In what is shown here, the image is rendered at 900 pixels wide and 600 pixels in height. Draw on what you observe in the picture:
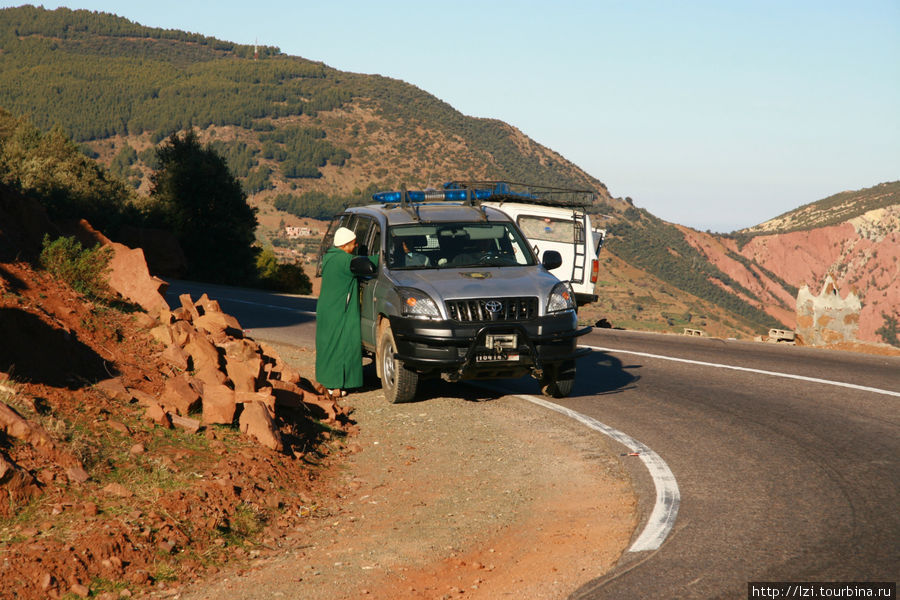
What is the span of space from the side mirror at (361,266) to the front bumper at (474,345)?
88 centimetres

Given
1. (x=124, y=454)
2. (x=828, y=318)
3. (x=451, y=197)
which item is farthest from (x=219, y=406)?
(x=828, y=318)

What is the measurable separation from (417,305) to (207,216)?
33.4 meters

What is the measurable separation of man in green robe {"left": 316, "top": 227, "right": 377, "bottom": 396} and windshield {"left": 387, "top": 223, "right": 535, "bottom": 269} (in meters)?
0.57

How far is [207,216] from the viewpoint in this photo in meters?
40.6

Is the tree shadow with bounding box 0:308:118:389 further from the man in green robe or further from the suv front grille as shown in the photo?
the suv front grille

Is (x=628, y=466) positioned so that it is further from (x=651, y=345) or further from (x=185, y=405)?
(x=651, y=345)

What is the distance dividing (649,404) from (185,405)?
533 centimetres

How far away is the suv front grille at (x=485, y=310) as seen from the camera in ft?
30.3

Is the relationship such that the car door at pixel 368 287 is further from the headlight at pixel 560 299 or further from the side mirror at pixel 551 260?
the headlight at pixel 560 299

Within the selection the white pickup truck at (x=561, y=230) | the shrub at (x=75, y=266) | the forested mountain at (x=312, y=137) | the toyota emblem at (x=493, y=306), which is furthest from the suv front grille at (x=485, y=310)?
the forested mountain at (x=312, y=137)

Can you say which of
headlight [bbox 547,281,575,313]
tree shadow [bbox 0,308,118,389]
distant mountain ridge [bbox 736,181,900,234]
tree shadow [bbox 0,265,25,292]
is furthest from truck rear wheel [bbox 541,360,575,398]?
distant mountain ridge [bbox 736,181,900,234]

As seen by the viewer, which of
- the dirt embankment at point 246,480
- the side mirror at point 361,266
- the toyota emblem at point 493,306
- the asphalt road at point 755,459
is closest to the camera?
the asphalt road at point 755,459

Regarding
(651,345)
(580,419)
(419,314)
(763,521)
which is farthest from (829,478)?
(651,345)

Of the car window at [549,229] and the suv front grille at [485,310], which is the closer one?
the suv front grille at [485,310]
